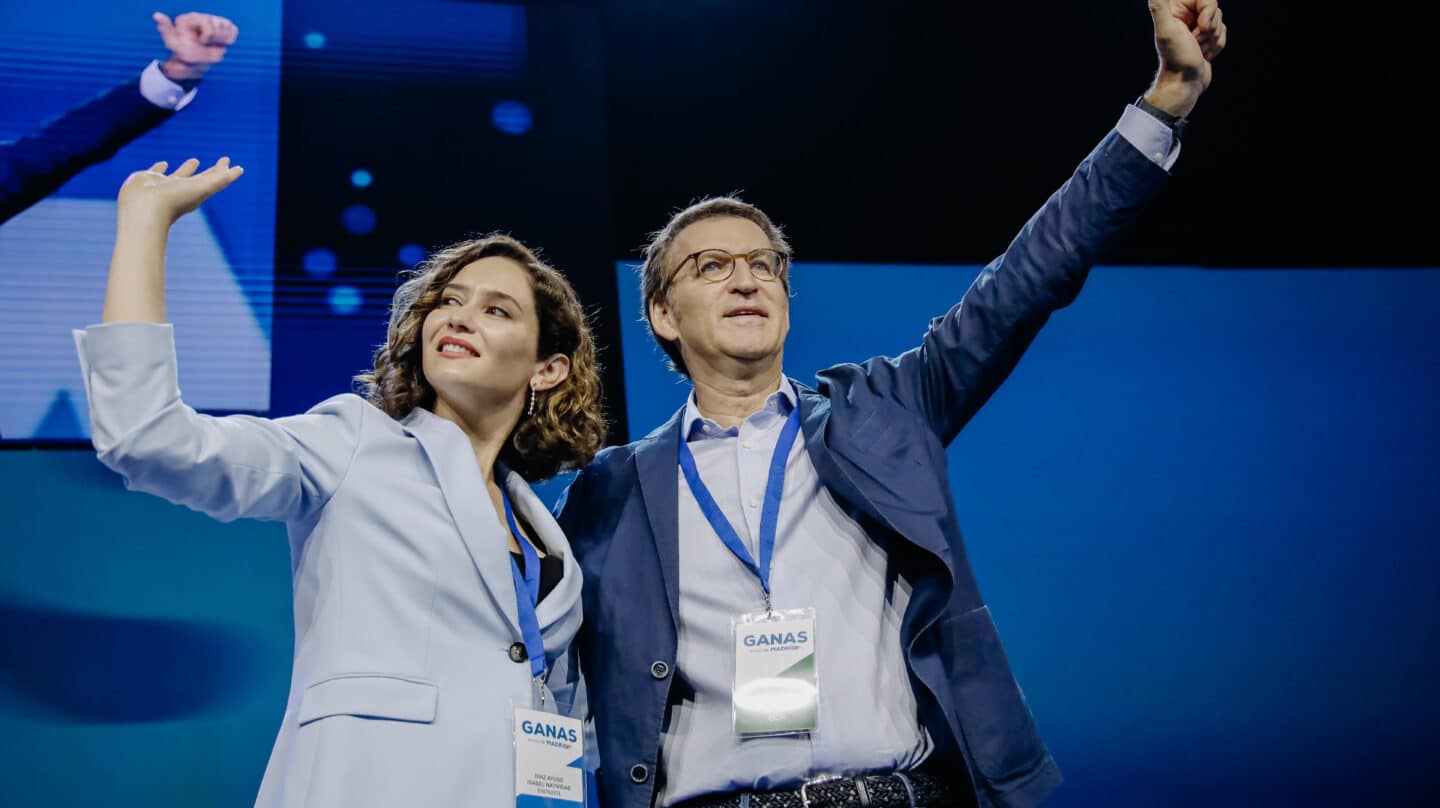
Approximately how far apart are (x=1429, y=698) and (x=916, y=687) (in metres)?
2.20

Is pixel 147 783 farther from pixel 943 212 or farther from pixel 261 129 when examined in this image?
pixel 943 212

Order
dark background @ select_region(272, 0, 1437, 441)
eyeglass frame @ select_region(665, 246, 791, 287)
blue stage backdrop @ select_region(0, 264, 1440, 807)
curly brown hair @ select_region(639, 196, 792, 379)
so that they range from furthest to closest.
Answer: dark background @ select_region(272, 0, 1437, 441), blue stage backdrop @ select_region(0, 264, 1440, 807), curly brown hair @ select_region(639, 196, 792, 379), eyeglass frame @ select_region(665, 246, 791, 287)

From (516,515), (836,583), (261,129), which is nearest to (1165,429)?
(836,583)

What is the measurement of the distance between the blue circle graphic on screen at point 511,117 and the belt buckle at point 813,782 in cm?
207

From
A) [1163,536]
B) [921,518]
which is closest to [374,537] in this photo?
[921,518]

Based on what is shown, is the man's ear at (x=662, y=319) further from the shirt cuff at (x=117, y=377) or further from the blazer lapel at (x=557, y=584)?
the shirt cuff at (x=117, y=377)

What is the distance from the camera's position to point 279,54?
307 centimetres

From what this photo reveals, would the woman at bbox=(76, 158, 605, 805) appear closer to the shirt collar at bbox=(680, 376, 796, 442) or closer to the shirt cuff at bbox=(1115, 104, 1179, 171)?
the shirt collar at bbox=(680, 376, 796, 442)

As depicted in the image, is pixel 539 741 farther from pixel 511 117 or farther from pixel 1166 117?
pixel 511 117

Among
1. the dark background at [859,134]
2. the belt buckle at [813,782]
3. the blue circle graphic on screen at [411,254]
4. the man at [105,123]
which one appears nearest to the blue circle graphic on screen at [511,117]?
the dark background at [859,134]

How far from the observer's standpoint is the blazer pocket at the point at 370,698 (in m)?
1.51

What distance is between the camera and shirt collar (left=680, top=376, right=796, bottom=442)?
217 centimetres

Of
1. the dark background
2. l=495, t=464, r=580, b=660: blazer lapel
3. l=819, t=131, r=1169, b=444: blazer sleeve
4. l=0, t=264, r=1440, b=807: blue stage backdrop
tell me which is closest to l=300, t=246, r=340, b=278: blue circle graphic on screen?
the dark background

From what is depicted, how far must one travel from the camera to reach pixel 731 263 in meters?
2.33
